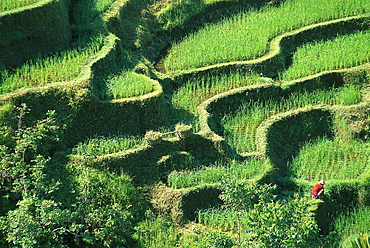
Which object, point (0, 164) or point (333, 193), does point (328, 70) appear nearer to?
point (333, 193)

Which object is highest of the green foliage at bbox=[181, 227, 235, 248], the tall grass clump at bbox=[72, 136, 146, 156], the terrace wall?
the terrace wall

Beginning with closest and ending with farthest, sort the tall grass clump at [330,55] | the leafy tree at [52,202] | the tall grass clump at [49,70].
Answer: the leafy tree at [52,202] < the tall grass clump at [49,70] < the tall grass clump at [330,55]

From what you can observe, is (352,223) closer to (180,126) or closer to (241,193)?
(241,193)

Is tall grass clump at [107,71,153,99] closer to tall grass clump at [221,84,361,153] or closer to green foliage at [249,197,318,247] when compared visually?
Result: tall grass clump at [221,84,361,153]

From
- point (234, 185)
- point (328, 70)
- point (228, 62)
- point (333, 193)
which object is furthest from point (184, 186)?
point (328, 70)

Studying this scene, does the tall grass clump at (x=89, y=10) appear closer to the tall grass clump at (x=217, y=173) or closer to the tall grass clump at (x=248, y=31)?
the tall grass clump at (x=248, y=31)

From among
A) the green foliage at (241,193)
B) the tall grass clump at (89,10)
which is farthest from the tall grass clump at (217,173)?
the tall grass clump at (89,10)

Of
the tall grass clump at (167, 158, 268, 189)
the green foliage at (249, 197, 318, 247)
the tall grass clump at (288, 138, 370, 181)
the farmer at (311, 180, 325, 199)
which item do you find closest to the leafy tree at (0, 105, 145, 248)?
the tall grass clump at (167, 158, 268, 189)
